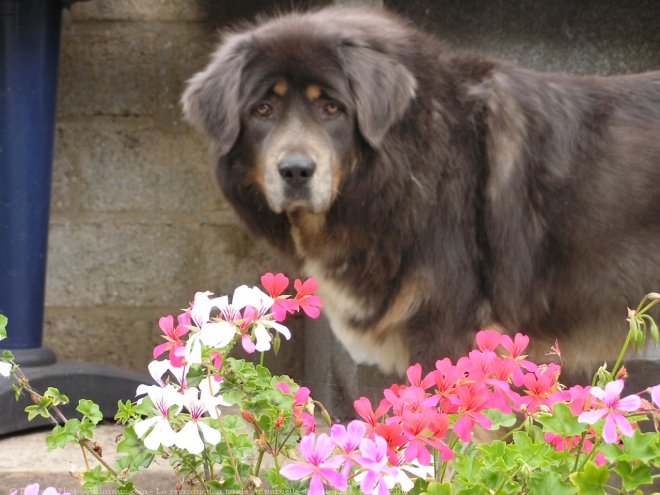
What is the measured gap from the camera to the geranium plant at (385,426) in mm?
1116

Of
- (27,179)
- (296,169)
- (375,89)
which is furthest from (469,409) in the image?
(27,179)

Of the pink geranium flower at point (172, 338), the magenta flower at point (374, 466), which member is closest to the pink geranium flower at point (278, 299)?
the pink geranium flower at point (172, 338)

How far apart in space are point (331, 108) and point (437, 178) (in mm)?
377

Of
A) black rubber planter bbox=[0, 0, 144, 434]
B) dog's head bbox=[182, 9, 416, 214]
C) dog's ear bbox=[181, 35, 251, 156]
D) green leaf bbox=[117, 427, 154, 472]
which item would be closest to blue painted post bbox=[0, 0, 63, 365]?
black rubber planter bbox=[0, 0, 144, 434]

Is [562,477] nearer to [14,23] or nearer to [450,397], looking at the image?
[450,397]

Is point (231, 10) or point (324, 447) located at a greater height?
point (231, 10)

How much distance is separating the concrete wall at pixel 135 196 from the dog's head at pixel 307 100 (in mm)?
1251

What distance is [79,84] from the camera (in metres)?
Answer: 4.27

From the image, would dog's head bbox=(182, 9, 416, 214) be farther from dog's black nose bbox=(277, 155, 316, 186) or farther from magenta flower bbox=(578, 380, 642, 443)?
magenta flower bbox=(578, 380, 642, 443)

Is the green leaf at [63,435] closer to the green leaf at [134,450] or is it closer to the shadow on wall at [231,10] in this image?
the green leaf at [134,450]

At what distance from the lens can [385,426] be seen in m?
1.17

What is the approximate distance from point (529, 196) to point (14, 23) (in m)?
1.72

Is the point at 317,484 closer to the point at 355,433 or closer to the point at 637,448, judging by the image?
the point at 355,433

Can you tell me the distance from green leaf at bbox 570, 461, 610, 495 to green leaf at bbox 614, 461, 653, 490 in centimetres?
4
